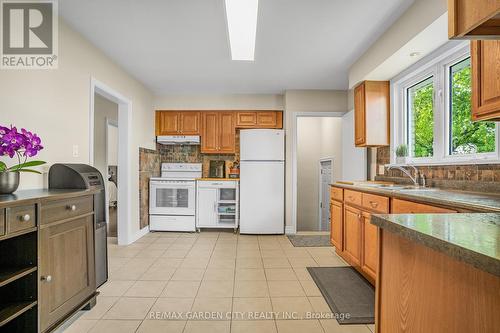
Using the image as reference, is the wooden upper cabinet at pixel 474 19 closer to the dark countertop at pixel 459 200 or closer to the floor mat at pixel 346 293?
the dark countertop at pixel 459 200

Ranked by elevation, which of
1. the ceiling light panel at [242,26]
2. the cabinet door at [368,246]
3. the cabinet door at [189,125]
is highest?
the ceiling light panel at [242,26]

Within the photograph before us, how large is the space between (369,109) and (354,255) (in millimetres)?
1739

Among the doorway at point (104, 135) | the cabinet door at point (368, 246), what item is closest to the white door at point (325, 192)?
the cabinet door at point (368, 246)

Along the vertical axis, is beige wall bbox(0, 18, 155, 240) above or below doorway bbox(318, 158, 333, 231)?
above

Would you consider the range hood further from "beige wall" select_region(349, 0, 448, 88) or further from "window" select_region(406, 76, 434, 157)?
"window" select_region(406, 76, 434, 157)

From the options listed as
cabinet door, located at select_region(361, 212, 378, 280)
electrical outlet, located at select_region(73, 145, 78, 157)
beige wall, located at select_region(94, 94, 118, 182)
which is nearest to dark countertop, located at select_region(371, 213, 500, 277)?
cabinet door, located at select_region(361, 212, 378, 280)

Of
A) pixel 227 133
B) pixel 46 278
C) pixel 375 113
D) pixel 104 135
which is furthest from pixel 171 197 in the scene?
pixel 375 113

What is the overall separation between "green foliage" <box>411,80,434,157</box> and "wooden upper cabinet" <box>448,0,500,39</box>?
2.05m

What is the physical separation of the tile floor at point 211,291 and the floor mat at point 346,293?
0.22ft

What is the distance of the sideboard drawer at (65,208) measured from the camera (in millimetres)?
1617

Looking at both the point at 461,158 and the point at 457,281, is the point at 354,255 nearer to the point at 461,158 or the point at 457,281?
the point at 461,158

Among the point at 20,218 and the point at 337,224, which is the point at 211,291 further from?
the point at 337,224

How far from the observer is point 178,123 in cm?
485

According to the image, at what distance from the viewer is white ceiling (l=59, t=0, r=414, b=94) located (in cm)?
222
